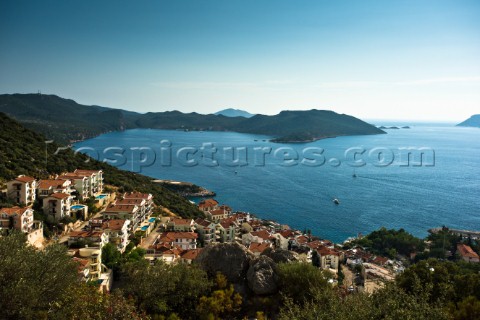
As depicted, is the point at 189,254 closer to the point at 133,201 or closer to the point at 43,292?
the point at 133,201

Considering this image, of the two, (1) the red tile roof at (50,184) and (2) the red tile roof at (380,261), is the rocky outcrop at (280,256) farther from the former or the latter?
(2) the red tile roof at (380,261)

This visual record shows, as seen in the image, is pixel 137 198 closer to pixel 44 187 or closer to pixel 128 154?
pixel 44 187

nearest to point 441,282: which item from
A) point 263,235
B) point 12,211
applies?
point 263,235

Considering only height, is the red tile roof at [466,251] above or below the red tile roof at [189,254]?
below

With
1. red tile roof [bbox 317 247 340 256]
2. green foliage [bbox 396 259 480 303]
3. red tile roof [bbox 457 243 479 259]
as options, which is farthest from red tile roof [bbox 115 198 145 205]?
red tile roof [bbox 457 243 479 259]

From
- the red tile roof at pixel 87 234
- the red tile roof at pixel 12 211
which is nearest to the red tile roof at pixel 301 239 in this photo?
the red tile roof at pixel 87 234

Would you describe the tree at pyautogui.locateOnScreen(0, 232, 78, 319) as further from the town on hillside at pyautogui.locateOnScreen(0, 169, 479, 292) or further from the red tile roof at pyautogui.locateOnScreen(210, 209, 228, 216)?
the red tile roof at pyautogui.locateOnScreen(210, 209, 228, 216)
